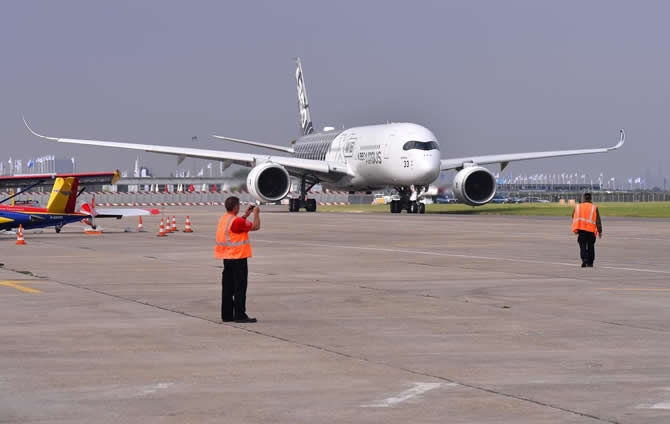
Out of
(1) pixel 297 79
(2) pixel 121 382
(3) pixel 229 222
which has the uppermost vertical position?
(1) pixel 297 79

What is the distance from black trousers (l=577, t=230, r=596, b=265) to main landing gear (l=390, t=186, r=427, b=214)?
37.9m

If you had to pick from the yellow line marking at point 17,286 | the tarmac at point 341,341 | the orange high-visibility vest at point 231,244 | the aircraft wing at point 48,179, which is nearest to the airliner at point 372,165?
the aircraft wing at point 48,179

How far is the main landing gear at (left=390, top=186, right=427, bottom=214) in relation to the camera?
62688 millimetres

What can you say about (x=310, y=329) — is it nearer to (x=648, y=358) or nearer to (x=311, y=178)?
(x=648, y=358)

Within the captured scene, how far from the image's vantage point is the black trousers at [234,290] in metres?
15.0

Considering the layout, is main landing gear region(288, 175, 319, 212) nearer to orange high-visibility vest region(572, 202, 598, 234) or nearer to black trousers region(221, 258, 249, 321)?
orange high-visibility vest region(572, 202, 598, 234)

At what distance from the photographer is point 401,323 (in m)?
14.7

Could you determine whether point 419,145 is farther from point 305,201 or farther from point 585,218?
point 585,218

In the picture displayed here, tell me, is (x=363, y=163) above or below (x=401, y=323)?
above

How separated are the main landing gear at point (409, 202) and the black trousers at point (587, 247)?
3787cm

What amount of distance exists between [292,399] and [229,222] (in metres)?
6.21

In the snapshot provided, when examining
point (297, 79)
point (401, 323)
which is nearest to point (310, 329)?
point (401, 323)

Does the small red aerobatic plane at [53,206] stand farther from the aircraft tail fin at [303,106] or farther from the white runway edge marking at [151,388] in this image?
the aircraft tail fin at [303,106]

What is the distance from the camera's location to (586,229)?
80.9 ft
